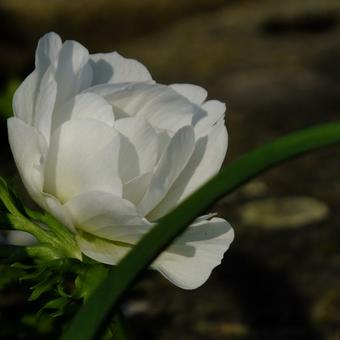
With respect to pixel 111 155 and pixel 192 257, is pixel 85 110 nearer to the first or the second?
pixel 111 155

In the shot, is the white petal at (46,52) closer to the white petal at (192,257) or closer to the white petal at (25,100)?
the white petal at (25,100)

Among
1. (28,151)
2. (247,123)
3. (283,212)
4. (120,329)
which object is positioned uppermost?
(28,151)

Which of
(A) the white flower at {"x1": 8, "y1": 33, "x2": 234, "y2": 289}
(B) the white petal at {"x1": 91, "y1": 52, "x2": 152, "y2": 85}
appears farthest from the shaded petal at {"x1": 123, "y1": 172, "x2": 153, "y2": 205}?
(B) the white petal at {"x1": 91, "y1": 52, "x2": 152, "y2": 85}

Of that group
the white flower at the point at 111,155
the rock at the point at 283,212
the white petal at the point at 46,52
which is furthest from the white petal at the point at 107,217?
the rock at the point at 283,212

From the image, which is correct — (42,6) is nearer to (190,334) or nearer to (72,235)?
(190,334)

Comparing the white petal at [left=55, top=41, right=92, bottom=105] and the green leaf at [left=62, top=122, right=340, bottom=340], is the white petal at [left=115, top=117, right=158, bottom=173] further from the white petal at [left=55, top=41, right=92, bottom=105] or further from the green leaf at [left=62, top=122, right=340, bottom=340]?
the green leaf at [left=62, top=122, right=340, bottom=340]

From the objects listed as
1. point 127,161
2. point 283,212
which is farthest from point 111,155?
point 283,212

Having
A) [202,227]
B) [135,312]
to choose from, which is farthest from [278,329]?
[202,227]
